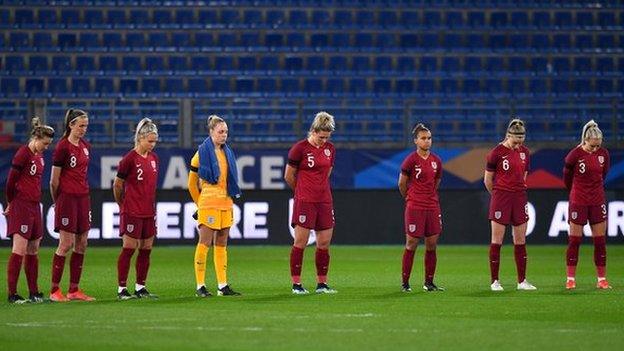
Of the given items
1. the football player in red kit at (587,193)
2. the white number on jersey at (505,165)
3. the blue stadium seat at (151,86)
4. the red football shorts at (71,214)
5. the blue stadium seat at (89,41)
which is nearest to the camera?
the red football shorts at (71,214)

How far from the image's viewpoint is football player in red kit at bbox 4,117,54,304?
13125 millimetres

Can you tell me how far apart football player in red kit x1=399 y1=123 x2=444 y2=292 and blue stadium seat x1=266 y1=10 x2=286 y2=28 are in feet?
58.0

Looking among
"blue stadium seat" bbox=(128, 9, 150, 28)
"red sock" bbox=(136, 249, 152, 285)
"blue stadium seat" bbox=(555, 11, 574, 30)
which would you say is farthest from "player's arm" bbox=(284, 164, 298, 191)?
"blue stadium seat" bbox=(555, 11, 574, 30)

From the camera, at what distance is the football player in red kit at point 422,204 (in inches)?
577

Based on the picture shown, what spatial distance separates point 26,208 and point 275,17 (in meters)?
19.5

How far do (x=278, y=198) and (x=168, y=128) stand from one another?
2.78 metres

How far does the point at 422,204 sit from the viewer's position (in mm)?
14789

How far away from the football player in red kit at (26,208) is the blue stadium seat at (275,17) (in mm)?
19176

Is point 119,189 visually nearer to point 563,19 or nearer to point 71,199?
point 71,199

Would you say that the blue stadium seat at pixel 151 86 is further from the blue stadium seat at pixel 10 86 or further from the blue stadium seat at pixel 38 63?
the blue stadium seat at pixel 10 86

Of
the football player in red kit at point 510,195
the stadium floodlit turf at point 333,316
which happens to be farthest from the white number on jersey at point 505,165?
the stadium floodlit turf at point 333,316

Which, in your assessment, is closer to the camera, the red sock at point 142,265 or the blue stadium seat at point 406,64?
the red sock at point 142,265

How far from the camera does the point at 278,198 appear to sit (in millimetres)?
24938

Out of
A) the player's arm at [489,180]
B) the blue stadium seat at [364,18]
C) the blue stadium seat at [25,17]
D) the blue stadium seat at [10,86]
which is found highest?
the blue stadium seat at [364,18]
